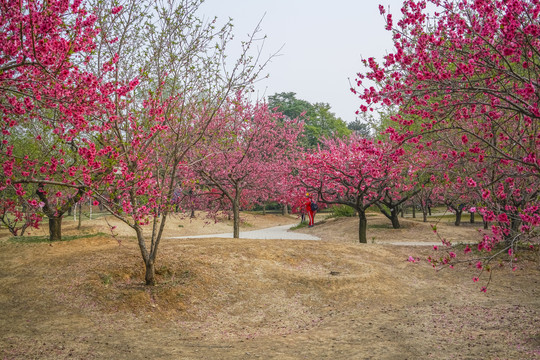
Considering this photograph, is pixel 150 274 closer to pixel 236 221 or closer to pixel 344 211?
pixel 236 221

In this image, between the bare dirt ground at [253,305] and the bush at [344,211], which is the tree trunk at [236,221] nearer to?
the bare dirt ground at [253,305]

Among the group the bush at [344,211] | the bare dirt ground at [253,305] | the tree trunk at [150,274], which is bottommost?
the bare dirt ground at [253,305]

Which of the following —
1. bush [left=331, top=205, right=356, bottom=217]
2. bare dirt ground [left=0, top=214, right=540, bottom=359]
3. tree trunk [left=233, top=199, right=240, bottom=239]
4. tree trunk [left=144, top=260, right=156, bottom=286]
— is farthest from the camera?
bush [left=331, top=205, right=356, bottom=217]

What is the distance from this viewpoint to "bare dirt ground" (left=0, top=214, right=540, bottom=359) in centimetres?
685

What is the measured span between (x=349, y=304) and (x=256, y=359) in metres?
3.90

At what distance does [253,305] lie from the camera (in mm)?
9391

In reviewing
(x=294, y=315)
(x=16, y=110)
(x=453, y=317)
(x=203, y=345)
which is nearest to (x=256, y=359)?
(x=203, y=345)

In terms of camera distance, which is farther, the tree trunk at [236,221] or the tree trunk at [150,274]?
the tree trunk at [236,221]

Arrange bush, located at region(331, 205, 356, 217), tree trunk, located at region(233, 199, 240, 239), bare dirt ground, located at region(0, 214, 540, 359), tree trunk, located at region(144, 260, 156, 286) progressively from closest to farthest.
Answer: bare dirt ground, located at region(0, 214, 540, 359)
tree trunk, located at region(144, 260, 156, 286)
tree trunk, located at region(233, 199, 240, 239)
bush, located at region(331, 205, 356, 217)

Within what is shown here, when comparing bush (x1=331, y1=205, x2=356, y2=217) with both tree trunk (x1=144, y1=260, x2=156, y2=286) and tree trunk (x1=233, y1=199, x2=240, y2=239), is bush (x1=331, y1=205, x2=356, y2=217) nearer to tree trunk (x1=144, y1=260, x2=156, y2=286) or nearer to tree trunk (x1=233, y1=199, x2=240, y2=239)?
tree trunk (x1=233, y1=199, x2=240, y2=239)

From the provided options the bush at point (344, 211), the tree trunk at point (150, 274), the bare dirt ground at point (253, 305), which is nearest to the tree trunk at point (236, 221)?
the bare dirt ground at point (253, 305)

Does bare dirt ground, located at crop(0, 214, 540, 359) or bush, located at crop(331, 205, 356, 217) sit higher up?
bush, located at crop(331, 205, 356, 217)

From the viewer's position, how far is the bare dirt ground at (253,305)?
6848mm

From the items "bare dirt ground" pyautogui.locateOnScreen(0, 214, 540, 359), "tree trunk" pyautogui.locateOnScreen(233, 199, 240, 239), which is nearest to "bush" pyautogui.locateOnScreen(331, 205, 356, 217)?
"tree trunk" pyautogui.locateOnScreen(233, 199, 240, 239)
